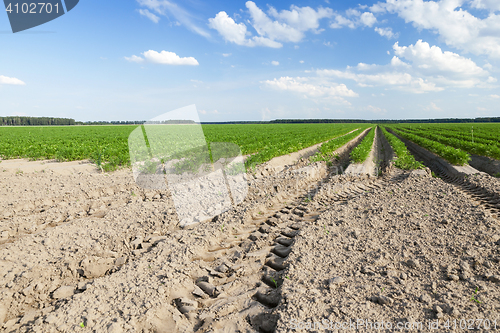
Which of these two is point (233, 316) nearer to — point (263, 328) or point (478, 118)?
point (263, 328)

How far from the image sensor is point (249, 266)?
144 inches

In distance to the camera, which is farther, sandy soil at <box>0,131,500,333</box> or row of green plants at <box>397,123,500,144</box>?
row of green plants at <box>397,123,500,144</box>

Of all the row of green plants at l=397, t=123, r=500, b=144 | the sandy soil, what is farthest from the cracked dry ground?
the row of green plants at l=397, t=123, r=500, b=144

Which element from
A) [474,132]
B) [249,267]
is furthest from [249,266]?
[474,132]

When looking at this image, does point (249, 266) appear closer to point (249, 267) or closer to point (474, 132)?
point (249, 267)

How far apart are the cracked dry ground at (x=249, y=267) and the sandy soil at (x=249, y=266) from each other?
17 mm

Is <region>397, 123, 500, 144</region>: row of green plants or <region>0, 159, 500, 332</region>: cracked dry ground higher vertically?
<region>397, 123, 500, 144</region>: row of green plants

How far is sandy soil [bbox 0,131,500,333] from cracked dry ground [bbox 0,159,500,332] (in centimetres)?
2

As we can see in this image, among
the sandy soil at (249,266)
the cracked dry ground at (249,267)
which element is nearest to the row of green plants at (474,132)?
the cracked dry ground at (249,267)

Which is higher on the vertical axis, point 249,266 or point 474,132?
point 474,132

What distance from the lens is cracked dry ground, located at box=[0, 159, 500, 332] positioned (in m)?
2.61

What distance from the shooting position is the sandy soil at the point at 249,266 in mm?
2613

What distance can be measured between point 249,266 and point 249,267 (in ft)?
0.08

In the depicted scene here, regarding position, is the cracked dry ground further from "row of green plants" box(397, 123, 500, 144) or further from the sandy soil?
"row of green plants" box(397, 123, 500, 144)
